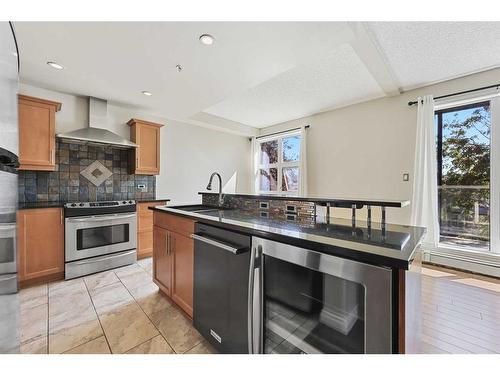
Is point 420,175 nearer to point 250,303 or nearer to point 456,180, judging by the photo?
point 456,180

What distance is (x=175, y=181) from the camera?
4129 millimetres

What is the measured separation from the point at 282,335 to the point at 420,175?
9.84 ft

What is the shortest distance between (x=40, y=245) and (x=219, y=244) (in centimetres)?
249

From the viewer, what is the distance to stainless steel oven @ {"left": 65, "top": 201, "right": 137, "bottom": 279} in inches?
99.9

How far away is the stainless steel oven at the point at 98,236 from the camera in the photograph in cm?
254

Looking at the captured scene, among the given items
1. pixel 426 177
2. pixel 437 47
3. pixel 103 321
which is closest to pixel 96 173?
pixel 103 321

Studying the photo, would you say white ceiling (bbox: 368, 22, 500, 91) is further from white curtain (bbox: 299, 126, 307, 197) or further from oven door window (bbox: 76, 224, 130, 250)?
oven door window (bbox: 76, 224, 130, 250)

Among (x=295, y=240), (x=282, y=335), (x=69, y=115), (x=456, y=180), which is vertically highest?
(x=69, y=115)

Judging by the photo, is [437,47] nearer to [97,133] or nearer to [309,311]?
[309,311]

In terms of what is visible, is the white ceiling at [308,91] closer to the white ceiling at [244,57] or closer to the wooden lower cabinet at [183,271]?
the white ceiling at [244,57]

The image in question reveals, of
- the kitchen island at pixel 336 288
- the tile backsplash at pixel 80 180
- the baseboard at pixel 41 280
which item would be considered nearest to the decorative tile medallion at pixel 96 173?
the tile backsplash at pixel 80 180

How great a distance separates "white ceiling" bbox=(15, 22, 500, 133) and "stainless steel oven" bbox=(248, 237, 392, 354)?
1772mm

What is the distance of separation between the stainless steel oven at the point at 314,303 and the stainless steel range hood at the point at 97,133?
283 centimetres
